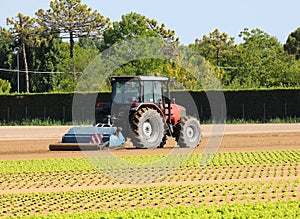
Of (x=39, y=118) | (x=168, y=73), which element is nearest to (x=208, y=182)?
(x=39, y=118)

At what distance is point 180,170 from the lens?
19031 millimetres

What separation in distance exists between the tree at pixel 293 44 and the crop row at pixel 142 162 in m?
92.8

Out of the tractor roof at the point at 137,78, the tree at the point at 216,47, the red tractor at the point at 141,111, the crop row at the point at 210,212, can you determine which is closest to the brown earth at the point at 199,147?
the red tractor at the point at 141,111

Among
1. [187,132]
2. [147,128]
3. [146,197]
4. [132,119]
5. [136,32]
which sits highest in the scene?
[136,32]

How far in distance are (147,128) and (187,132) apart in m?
2.10

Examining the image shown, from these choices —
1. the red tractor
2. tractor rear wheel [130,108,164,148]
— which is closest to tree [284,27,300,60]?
the red tractor

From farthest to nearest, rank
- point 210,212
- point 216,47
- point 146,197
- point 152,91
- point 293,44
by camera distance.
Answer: point 293,44 → point 216,47 → point 152,91 → point 146,197 → point 210,212

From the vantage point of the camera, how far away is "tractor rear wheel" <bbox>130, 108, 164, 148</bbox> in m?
23.4

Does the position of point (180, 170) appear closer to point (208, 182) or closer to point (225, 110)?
point (208, 182)

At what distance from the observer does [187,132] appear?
2556cm

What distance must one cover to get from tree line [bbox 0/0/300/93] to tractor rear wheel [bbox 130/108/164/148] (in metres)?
36.0

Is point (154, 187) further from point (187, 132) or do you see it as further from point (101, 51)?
point (101, 51)

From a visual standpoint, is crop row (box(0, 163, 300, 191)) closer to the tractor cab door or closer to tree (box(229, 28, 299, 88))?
the tractor cab door

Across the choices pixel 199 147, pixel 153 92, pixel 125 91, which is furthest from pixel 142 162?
pixel 199 147
